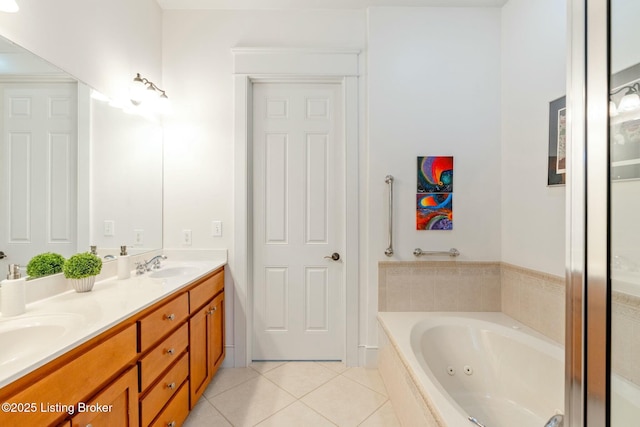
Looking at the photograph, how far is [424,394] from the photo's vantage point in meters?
1.23

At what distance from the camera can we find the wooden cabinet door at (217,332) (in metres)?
1.95

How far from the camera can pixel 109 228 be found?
5.67 feet

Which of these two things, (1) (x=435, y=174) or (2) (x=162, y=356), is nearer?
(2) (x=162, y=356)

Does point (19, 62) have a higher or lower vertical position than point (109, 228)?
higher

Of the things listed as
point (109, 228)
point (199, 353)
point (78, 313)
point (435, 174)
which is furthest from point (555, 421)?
point (109, 228)

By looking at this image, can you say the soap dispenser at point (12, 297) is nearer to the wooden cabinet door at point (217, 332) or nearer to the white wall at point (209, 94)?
the wooden cabinet door at point (217, 332)

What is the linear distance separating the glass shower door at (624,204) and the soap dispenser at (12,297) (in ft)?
5.93

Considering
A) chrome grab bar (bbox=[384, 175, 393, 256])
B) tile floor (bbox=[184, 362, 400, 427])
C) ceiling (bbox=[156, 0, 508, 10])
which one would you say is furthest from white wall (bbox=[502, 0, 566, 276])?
tile floor (bbox=[184, 362, 400, 427])

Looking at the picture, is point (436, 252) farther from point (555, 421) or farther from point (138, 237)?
point (138, 237)

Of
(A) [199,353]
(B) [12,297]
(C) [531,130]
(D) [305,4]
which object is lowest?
(A) [199,353]

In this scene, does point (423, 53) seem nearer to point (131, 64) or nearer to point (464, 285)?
point (464, 285)

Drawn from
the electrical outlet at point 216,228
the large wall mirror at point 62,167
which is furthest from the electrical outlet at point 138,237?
the electrical outlet at point 216,228

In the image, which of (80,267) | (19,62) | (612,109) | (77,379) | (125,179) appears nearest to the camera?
(612,109)

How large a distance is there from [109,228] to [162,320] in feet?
2.57
